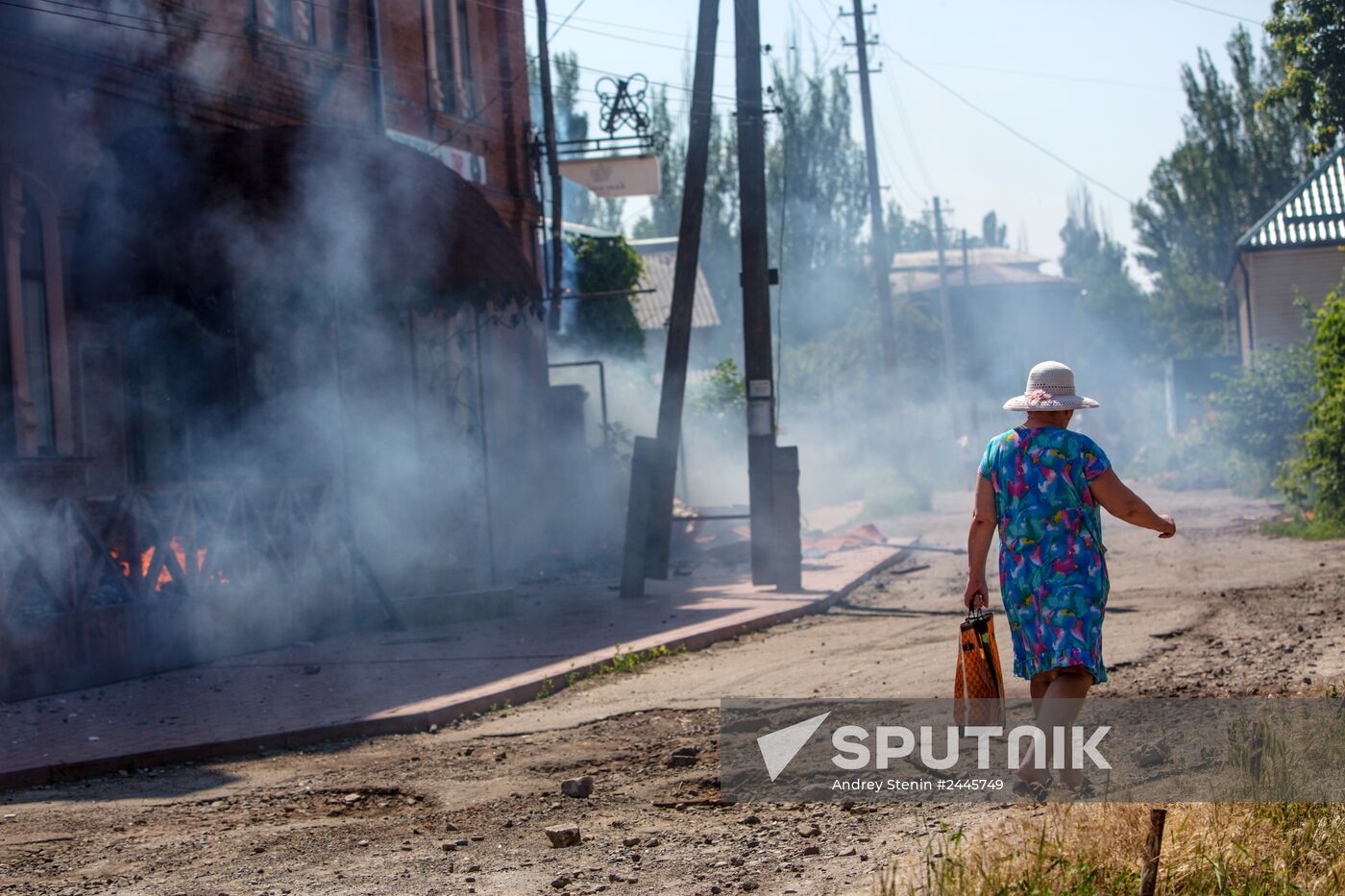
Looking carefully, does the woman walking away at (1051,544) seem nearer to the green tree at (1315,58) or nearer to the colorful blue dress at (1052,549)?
the colorful blue dress at (1052,549)

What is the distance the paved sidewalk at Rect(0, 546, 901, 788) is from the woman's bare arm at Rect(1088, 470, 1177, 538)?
433 centimetres

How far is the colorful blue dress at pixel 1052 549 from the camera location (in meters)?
5.08

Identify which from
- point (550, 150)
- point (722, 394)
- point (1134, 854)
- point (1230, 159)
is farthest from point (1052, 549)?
point (1230, 159)

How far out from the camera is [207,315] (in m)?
12.1

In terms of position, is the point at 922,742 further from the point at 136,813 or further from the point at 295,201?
the point at 295,201

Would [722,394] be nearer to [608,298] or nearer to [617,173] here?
[608,298]

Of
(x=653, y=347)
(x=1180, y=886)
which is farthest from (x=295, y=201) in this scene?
(x=653, y=347)

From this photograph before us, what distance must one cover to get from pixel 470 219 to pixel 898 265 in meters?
68.9

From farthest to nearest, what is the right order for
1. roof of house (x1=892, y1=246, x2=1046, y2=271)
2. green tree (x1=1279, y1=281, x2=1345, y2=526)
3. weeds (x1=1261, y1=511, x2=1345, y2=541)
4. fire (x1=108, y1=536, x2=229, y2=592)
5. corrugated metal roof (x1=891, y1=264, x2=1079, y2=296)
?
1. roof of house (x1=892, y1=246, x2=1046, y2=271)
2. corrugated metal roof (x1=891, y1=264, x2=1079, y2=296)
3. green tree (x1=1279, y1=281, x2=1345, y2=526)
4. weeds (x1=1261, y1=511, x2=1345, y2=541)
5. fire (x1=108, y1=536, x2=229, y2=592)

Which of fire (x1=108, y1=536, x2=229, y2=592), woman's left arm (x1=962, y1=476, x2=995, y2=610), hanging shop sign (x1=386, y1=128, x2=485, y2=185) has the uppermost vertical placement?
hanging shop sign (x1=386, y1=128, x2=485, y2=185)

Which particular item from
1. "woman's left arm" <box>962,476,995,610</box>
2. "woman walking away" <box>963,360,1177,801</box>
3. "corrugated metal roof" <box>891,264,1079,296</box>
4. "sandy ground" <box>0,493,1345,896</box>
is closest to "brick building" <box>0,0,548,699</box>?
"sandy ground" <box>0,493,1345,896</box>

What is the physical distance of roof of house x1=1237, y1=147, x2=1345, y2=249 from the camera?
29281 millimetres

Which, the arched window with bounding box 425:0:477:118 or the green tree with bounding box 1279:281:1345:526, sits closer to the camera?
the green tree with bounding box 1279:281:1345:526

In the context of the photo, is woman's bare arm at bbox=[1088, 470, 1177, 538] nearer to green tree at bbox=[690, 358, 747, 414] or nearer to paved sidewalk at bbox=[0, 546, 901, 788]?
paved sidewalk at bbox=[0, 546, 901, 788]
